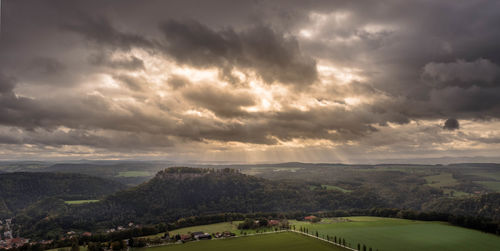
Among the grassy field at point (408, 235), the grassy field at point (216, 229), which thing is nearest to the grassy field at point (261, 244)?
the grassy field at point (408, 235)

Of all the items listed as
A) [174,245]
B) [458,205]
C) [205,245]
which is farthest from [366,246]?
[458,205]

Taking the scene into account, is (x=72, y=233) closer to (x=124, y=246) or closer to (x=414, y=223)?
(x=124, y=246)

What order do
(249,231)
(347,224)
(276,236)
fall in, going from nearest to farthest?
(276,236), (249,231), (347,224)

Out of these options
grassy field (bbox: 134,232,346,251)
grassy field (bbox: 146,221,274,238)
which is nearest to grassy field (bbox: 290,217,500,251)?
grassy field (bbox: 134,232,346,251)

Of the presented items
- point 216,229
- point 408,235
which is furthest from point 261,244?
point 408,235

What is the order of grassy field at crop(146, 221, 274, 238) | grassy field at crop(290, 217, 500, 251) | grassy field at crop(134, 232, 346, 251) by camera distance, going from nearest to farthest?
grassy field at crop(290, 217, 500, 251), grassy field at crop(134, 232, 346, 251), grassy field at crop(146, 221, 274, 238)

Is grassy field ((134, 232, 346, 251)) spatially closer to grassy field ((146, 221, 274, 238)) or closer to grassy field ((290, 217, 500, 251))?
grassy field ((290, 217, 500, 251))

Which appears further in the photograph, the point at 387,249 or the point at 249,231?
the point at 249,231
